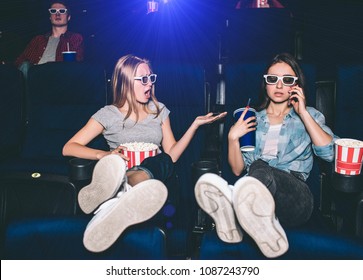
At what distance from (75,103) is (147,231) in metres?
1.47

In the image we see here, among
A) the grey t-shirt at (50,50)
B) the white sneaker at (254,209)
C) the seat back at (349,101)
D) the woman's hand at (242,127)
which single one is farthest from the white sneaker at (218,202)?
the grey t-shirt at (50,50)

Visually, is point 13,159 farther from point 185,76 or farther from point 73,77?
point 185,76

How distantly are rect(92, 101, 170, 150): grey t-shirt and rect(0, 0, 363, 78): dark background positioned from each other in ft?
5.28

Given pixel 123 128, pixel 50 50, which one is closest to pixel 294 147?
pixel 123 128

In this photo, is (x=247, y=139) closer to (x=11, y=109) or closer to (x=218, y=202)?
(x=218, y=202)

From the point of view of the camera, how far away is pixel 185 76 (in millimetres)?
2252

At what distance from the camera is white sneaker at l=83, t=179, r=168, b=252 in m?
1.21

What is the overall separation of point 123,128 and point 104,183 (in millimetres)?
734

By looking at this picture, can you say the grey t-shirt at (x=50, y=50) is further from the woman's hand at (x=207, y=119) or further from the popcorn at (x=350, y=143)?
the popcorn at (x=350, y=143)

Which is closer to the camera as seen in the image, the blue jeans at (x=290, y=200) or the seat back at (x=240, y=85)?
the blue jeans at (x=290, y=200)

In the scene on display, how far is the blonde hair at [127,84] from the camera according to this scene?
6.95 feet

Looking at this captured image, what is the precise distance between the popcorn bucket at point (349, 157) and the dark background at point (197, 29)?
1966mm
